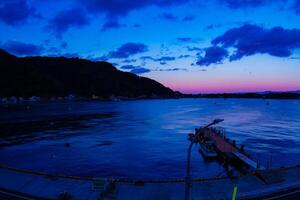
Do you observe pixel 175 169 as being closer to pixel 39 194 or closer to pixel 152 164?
pixel 152 164

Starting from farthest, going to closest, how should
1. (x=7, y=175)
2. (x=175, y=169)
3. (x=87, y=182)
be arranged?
1. (x=175, y=169)
2. (x=7, y=175)
3. (x=87, y=182)

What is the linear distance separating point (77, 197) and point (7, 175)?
35.3 feet

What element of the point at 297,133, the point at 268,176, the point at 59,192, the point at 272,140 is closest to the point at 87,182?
the point at 59,192

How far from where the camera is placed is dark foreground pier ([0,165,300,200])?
76.7 feet

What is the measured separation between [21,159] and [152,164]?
71.4 ft

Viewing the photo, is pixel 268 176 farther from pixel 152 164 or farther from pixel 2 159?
pixel 2 159

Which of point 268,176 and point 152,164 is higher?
point 268,176

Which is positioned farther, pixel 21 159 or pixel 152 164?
pixel 21 159

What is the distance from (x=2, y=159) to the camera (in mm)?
48438

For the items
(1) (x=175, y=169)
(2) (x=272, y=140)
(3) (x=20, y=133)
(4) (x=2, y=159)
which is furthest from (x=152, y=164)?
(3) (x=20, y=133)

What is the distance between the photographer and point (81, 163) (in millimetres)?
45219

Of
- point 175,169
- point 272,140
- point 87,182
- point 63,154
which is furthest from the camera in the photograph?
point 272,140

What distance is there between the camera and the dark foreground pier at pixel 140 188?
76.7ft

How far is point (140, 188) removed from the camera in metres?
25.4
